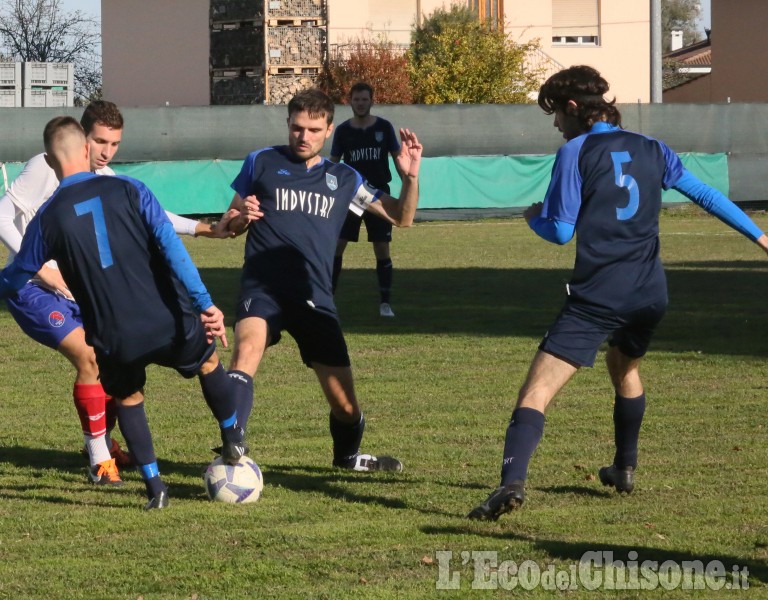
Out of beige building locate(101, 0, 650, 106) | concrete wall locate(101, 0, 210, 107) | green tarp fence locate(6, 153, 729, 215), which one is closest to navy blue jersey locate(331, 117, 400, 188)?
green tarp fence locate(6, 153, 729, 215)

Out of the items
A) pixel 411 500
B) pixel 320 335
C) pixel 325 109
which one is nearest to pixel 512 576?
pixel 411 500

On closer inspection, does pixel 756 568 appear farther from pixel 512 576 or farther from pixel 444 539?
pixel 444 539

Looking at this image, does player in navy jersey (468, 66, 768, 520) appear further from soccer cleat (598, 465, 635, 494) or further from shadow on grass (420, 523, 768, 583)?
soccer cleat (598, 465, 635, 494)

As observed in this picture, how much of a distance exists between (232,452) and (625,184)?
86.9 inches

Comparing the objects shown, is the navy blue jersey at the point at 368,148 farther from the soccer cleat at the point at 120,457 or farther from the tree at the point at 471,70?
the tree at the point at 471,70

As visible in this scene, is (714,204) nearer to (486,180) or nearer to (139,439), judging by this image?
(139,439)

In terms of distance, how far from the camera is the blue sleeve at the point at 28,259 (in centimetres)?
561

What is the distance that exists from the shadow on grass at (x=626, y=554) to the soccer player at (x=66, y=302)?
7.85 ft

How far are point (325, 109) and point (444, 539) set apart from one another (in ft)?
7.80

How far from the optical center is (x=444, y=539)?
5.31 m

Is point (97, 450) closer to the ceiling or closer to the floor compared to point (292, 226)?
closer to the floor

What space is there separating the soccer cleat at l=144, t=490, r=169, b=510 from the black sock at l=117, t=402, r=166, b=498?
0.02 metres

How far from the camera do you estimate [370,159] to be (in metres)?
13.4

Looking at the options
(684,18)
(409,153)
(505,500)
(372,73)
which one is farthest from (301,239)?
(684,18)
